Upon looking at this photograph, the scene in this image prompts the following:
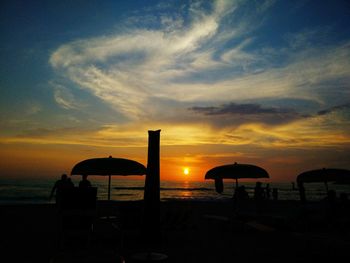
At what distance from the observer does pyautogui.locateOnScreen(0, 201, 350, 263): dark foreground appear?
6.50 meters

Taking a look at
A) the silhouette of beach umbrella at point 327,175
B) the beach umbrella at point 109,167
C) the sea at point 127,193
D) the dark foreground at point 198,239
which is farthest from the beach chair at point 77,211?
the silhouette of beach umbrella at point 327,175

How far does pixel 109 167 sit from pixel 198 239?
3.41m

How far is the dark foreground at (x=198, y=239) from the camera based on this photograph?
6.50m

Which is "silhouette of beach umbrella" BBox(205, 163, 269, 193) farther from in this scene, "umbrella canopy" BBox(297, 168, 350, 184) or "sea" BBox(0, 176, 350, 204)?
"sea" BBox(0, 176, 350, 204)

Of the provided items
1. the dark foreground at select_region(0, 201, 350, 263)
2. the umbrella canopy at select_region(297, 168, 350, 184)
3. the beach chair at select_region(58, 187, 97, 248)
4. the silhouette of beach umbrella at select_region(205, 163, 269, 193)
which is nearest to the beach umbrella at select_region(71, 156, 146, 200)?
the dark foreground at select_region(0, 201, 350, 263)

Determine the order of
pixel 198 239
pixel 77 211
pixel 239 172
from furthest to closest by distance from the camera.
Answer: pixel 239 172 < pixel 198 239 < pixel 77 211

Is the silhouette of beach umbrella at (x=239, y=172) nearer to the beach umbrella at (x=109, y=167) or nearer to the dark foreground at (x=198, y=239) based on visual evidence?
the dark foreground at (x=198, y=239)

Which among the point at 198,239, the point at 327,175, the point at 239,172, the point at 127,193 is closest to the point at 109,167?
the point at 198,239

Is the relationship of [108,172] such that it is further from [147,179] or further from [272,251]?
[272,251]

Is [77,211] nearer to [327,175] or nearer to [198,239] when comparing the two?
[198,239]

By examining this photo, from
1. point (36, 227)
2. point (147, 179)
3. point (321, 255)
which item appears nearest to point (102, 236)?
point (147, 179)

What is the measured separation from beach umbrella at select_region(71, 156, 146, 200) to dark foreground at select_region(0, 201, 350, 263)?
1361 mm

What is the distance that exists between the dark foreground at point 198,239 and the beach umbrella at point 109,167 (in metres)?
1.36

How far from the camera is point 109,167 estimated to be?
886 centimetres
